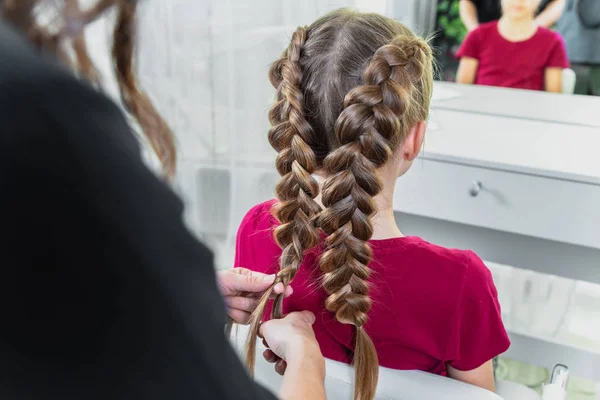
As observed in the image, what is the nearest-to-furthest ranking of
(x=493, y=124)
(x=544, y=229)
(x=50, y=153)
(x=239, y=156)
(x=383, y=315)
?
(x=50, y=153) < (x=383, y=315) < (x=544, y=229) < (x=493, y=124) < (x=239, y=156)

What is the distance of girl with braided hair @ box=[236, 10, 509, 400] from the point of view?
78 centimetres

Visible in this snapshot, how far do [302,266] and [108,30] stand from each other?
0.53 meters

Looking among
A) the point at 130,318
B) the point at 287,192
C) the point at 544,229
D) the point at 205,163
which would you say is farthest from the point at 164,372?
the point at 205,163

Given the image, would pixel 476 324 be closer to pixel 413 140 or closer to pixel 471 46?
pixel 413 140

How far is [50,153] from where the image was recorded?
8.9 inches

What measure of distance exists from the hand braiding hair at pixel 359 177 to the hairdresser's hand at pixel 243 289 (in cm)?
8

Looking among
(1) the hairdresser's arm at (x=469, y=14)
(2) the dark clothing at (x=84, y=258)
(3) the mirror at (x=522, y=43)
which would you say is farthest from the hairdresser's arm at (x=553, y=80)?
(2) the dark clothing at (x=84, y=258)

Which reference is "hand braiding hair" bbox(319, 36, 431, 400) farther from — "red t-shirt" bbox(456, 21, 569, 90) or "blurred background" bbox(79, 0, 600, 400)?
"red t-shirt" bbox(456, 21, 569, 90)

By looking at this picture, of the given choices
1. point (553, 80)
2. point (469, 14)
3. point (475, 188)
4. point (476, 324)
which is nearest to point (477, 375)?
point (476, 324)

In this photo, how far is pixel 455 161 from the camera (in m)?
1.41

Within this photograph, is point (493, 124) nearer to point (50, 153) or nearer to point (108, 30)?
point (108, 30)

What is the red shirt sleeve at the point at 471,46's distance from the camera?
63.5 inches

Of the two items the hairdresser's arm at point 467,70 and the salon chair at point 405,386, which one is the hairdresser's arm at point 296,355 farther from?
the hairdresser's arm at point 467,70

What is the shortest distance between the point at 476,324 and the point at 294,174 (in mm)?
322
